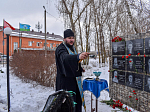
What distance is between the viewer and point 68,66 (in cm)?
203

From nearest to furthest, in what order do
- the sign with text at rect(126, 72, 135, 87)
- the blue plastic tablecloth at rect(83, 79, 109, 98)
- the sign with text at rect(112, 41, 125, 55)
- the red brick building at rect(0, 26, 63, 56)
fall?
the blue plastic tablecloth at rect(83, 79, 109, 98) < the sign with text at rect(126, 72, 135, 87) < the sign with text at rect(112, 41, 125, 55) < the red brick building at rect(0, 26, 63, 56)

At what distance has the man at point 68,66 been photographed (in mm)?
1957

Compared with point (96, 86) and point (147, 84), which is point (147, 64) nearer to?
point (147, 84)

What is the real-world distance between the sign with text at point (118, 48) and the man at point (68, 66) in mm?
1965

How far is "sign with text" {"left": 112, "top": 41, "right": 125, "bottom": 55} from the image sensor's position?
3.84 metres

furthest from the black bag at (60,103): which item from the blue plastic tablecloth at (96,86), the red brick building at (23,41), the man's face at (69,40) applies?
the red brick building at (23,41)

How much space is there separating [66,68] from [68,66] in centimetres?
7

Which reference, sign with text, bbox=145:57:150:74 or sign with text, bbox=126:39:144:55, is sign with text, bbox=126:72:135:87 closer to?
sign with text, bbox=145:57:150:74

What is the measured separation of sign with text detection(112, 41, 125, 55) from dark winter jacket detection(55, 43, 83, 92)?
2.09 meters

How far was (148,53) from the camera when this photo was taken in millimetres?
3104

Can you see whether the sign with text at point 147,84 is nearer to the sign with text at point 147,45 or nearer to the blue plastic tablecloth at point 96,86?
the sign with text at point 147,45

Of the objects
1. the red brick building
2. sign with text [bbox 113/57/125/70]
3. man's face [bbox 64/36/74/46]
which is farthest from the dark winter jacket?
the red brick building

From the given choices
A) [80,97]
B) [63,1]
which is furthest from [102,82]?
[63,1]

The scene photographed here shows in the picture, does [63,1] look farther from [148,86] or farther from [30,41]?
[30,41]
